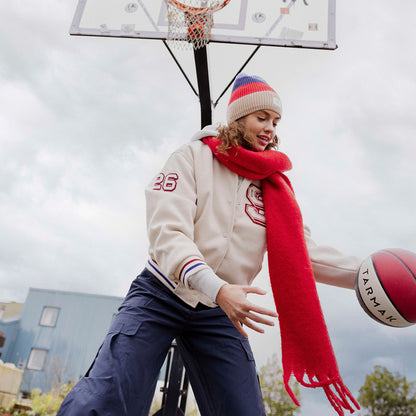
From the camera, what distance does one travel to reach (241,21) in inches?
157

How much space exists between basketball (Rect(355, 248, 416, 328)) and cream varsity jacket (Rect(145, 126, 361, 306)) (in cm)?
13

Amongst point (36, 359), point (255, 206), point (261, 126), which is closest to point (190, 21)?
point (261, 126)

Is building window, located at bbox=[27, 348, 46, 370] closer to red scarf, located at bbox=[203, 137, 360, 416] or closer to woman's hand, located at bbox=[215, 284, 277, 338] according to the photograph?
red scarf, located at bbox=[203, 137, 360, 416]

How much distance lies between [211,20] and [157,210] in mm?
2868

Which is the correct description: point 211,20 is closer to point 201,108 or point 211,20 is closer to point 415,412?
point 201,108

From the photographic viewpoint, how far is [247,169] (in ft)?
6.48

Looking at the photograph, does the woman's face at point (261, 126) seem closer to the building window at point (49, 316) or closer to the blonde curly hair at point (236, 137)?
the blonde curly hair at point (236, 137)

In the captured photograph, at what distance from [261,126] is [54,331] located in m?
23.7

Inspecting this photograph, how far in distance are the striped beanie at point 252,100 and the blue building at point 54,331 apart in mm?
20716

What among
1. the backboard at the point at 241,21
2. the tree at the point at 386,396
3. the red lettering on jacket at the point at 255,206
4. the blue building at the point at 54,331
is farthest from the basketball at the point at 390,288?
the blue building at the point at 54,331

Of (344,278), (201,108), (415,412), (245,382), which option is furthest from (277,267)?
(415,412)

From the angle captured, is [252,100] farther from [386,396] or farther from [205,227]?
[386,396]

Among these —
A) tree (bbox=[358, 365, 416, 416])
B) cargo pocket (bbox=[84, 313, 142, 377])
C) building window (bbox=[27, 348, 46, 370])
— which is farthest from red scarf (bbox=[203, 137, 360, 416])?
building window (bbox=[27, 348, 46, 370])

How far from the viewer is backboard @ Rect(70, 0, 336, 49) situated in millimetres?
3852
